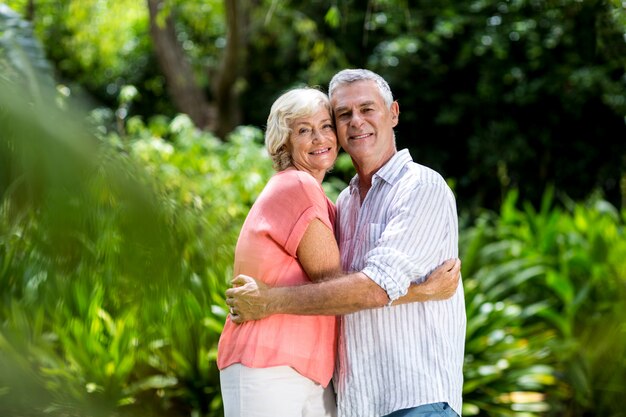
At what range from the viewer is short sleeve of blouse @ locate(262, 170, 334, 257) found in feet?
7.48

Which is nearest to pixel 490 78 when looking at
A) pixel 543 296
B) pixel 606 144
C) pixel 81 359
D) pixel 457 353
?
pixel 606 144

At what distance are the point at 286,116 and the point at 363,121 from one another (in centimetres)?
23

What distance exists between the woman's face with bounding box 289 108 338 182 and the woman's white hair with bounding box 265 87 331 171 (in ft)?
0.05

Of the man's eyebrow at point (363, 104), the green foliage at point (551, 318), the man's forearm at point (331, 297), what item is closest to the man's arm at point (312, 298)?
the man's forearm at point (331, 297)

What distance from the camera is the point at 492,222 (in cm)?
1040

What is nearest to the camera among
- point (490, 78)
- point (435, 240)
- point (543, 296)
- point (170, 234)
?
point (170, 234)

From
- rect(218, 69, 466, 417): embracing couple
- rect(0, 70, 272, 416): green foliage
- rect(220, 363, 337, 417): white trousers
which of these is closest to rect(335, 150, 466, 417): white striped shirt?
rect(218, 69, 466, 417): embracing couple

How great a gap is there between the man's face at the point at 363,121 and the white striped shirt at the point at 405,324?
13 centimetres

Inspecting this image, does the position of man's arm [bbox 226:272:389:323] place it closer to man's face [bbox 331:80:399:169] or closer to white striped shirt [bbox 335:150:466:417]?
white striped shirt [bbox 335:150:466:417]

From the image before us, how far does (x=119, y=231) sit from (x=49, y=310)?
203 millimetres

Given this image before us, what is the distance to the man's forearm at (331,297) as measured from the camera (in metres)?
2.20

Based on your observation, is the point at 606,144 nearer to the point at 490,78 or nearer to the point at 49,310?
the point at 490,78

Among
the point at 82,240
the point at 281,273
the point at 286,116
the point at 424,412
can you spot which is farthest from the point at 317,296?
the point at 82,240

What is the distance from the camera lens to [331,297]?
7.24 feet
